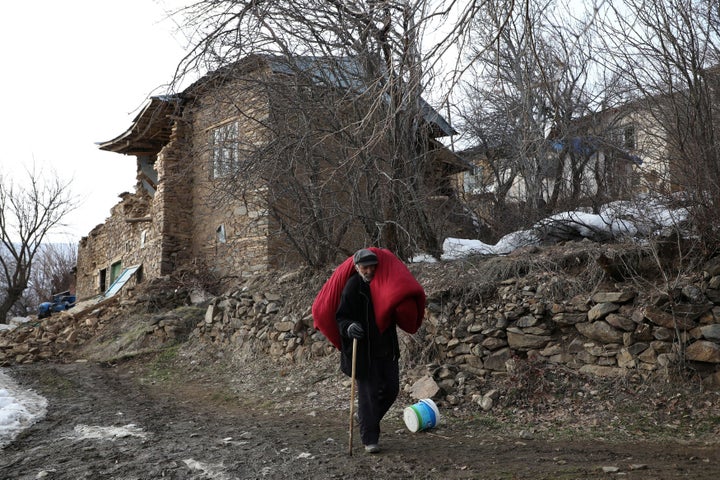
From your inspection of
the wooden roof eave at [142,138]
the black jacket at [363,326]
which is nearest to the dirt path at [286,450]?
the black jacket at [363,326]

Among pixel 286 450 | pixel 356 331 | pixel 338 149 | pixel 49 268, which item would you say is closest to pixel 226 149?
A: pixel 338 149

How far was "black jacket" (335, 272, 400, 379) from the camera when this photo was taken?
15.9 ft

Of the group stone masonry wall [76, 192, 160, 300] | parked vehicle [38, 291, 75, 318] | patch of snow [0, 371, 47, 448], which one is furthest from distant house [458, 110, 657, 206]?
parked vehicle [38, 291, 75, 318]

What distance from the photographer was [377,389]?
4.82 metres

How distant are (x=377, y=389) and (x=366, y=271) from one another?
0.98 m

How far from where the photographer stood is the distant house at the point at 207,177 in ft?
29.5

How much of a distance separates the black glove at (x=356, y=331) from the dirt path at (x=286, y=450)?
93 centimetres

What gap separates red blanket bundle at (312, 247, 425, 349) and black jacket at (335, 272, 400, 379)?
2.5 inches

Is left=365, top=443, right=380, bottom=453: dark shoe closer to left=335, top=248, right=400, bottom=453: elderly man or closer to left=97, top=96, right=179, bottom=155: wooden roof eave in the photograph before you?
left=335, top=248, right=400, bottom=453: elderly man

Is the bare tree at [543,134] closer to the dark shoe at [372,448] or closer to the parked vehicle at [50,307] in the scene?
the dark shoe at [372,448]

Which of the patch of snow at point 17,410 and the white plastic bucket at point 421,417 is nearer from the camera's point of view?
the white plastic bucket at point 421,417

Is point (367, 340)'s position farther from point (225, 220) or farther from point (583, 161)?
point (225, 220)

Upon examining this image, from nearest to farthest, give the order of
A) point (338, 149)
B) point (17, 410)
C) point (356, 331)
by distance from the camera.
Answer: point (356, 331) < point (17, 410) < point (338, 149)

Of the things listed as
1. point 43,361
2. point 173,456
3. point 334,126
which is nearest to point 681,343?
point 173,456
